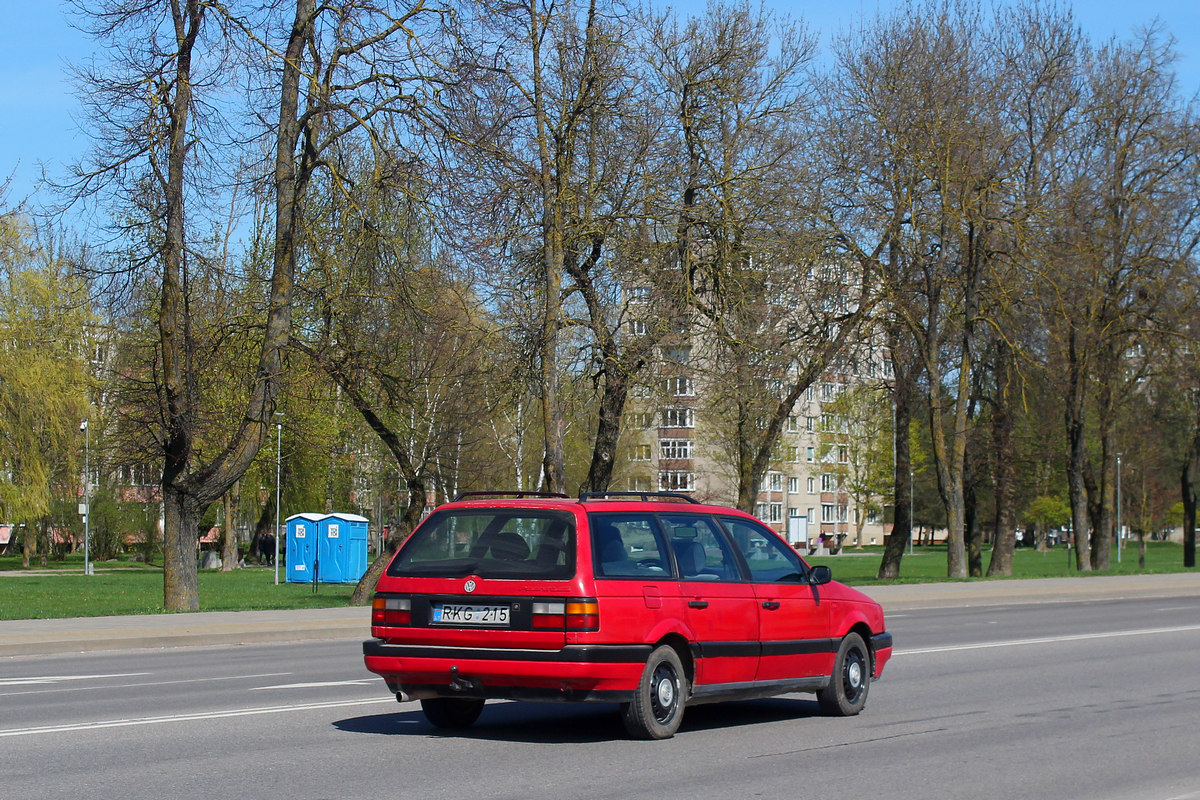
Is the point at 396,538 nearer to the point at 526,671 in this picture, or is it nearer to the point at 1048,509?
the point at 526,671

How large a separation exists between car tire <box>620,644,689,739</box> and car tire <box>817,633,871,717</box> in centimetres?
177

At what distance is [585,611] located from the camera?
29.5 feet

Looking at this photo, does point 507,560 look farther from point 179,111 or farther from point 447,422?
point 447,422

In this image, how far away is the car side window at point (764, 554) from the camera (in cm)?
1048

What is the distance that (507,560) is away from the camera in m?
9.37

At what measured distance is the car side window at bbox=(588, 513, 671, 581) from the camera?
934 cm

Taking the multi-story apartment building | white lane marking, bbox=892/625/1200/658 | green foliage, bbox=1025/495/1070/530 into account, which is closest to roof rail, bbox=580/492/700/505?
white lane marking, bbox=892/625/1200/658

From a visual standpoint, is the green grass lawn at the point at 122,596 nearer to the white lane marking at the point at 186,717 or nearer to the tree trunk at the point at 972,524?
the white lane marking at the point at 186,717

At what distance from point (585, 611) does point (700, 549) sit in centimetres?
138

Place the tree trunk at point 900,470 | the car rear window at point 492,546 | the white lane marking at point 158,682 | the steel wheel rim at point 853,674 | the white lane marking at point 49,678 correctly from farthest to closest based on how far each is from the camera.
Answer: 1. the tree trunk at point 900,470
2. the white lane marking at point 49,678
3. the white lane marking at point 158,682
4. the steel wheel rim at point 853,674
5. the car rear window at point 492,546

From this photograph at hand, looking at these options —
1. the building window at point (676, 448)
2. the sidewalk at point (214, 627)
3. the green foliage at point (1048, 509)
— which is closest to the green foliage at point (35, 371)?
the sidewalk at point (214, 627)

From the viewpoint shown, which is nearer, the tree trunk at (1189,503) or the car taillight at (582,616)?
the car taillight at (582,616)

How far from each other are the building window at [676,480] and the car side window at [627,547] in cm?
7444

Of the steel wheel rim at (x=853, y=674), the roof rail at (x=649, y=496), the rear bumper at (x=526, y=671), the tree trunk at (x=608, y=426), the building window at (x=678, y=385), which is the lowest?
the steel wheel rim at (x=853, y=674)
